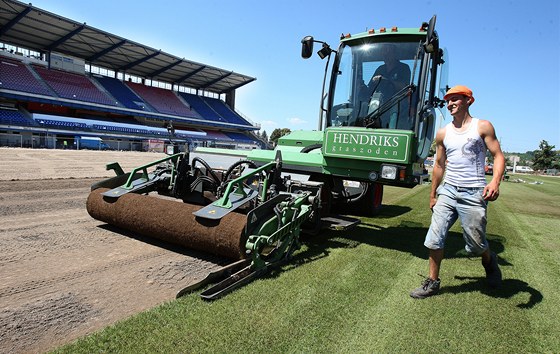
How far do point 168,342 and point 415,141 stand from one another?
359cm

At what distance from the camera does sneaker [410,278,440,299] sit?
351cm

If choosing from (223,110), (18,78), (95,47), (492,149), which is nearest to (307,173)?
(492,149)

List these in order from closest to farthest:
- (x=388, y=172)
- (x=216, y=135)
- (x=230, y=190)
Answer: (x=230, y=190) < (x=388, y=172) < (x=216, y=135)

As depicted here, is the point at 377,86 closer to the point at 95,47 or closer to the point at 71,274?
the point at 71,274

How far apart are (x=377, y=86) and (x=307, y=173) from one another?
1.54 m

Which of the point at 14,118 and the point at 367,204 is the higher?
the point at 14,118

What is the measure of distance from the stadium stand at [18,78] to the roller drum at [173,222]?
116 feet

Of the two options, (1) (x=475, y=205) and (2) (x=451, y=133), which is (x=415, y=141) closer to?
(2) (x=451, y=133)

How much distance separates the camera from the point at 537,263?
497 cm

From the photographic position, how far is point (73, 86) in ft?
126

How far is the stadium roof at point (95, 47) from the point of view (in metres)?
31.2

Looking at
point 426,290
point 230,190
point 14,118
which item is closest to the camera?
point 426,290

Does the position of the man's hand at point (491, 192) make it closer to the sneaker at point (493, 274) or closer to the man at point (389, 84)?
the sneaker at point (493, 274)

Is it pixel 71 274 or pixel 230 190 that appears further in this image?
pixel 230 190
